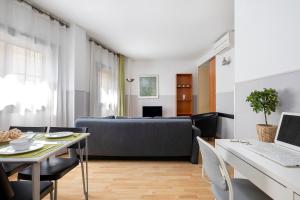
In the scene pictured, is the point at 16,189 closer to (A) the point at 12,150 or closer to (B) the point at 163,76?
(A) the point at 12,150

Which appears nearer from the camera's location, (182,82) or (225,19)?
(225,19)

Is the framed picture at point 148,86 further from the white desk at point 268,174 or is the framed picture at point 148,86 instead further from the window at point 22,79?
the white desk at point 268,174

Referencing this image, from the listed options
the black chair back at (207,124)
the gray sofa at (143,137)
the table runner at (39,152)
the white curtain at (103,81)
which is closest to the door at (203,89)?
the black chair back at (207,124)

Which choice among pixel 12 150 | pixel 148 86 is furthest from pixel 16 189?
pixel 148 86

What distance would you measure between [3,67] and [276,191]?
3.20 metres

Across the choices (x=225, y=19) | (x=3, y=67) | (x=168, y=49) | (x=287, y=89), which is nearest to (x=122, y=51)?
(x=168, y=49)

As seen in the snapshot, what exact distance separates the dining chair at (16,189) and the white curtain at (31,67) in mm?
1657

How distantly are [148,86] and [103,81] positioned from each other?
7.19 ft

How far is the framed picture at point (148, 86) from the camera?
24.1ft

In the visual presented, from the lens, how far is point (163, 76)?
289 inches

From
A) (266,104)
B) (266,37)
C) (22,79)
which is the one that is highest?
(266,37)

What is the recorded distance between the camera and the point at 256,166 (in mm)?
1055

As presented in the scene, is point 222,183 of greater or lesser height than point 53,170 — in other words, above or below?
above

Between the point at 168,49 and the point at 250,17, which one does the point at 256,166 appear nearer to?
the point at 250,17
